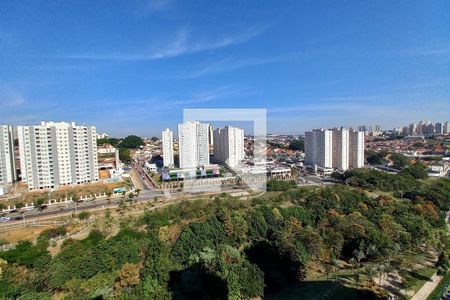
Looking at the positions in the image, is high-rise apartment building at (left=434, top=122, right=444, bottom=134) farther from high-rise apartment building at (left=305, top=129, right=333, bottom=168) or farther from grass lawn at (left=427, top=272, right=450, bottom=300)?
grass lawn at (left=427, top=272, right=450, bottom=300)

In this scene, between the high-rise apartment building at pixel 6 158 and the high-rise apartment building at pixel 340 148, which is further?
the high-rise apartment building at pixel 340 148

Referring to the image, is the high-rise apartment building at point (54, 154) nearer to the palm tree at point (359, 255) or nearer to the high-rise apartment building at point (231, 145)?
the high-rise apartment building at point (231, 145)

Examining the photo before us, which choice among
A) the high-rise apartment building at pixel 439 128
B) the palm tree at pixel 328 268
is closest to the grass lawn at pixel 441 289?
the palm tree at pixel 328 268

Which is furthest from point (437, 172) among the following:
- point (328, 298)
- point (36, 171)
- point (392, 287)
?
point (36, 171)

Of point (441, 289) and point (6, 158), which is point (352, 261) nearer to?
point (441, 289)

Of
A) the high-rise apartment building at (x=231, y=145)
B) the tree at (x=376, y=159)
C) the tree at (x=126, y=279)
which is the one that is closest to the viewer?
the tree at (x=126, y=279)

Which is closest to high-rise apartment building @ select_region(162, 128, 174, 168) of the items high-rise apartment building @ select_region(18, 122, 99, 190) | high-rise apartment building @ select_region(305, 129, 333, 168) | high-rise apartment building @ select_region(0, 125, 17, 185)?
high-rise apartment building @ select_region(18, 122, 99, 190)

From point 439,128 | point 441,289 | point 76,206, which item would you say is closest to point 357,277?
point 441,289
